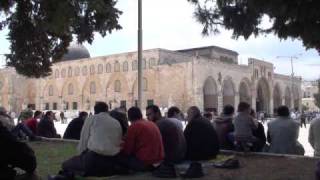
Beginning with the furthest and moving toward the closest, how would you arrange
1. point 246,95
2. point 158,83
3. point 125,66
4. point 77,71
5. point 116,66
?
point 77,71
point 246,95
point 116,66
point 125,66
point 158,83

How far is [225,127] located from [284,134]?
3.98 ft

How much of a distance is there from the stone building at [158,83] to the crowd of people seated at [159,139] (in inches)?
1809

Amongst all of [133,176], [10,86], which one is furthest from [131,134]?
[10,86]

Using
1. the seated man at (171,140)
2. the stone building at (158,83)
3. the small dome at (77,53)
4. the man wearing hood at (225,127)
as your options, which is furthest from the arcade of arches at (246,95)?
the seated man at (171,140)

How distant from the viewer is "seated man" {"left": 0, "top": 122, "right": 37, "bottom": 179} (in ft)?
14.0

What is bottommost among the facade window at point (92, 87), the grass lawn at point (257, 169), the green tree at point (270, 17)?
the grass lawn at point (257, 169)

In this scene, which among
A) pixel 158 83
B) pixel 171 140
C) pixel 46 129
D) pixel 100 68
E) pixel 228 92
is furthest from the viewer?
pixel 100 68

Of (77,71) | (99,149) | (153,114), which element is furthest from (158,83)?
(99,149)

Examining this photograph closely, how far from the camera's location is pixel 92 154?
6.73 metres

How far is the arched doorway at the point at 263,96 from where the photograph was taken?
71.8 metres

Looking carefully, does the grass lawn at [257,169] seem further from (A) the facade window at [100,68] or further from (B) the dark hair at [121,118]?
(A) the facade window at [100,68]

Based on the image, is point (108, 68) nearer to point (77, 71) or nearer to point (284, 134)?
point (77, 71)

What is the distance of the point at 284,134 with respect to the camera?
8594 millimetres

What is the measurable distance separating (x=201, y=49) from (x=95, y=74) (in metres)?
14.8
